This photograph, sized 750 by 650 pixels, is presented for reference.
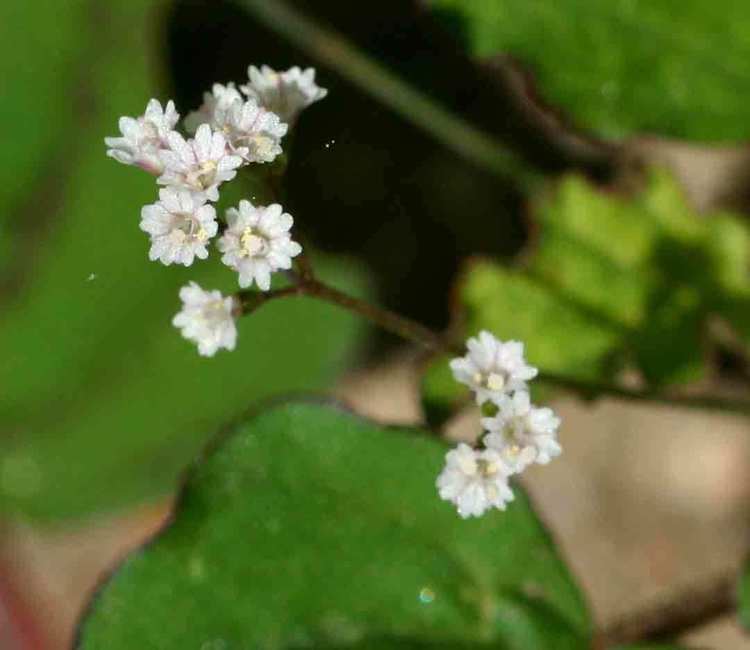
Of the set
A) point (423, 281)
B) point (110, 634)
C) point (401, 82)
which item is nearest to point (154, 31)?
point (401, 82)

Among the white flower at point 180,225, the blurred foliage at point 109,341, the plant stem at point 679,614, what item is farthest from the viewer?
the blurred foliage at point 109,341

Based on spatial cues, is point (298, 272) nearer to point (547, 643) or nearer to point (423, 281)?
point (547, 643)

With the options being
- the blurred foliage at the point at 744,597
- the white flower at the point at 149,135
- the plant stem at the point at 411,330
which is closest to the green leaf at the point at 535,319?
the plant stem at the point at 411,330

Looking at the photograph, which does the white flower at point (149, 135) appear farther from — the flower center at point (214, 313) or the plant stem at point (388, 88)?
the plant stem at point (388, 88)

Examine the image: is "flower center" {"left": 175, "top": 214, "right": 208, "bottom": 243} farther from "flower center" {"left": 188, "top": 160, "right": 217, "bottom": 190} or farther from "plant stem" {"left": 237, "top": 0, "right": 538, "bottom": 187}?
"plant stem" {"left": 237, "top": 0, "right": 538, "bottom": 187}

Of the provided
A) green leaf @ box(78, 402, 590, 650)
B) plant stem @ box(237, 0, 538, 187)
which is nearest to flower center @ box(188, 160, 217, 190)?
green leaf @ box(78, 402, 590, 650)

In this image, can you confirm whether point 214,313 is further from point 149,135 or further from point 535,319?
point 535,319

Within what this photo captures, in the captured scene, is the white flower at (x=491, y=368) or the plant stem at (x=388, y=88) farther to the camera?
the plant stem at (x=388, y=88)
